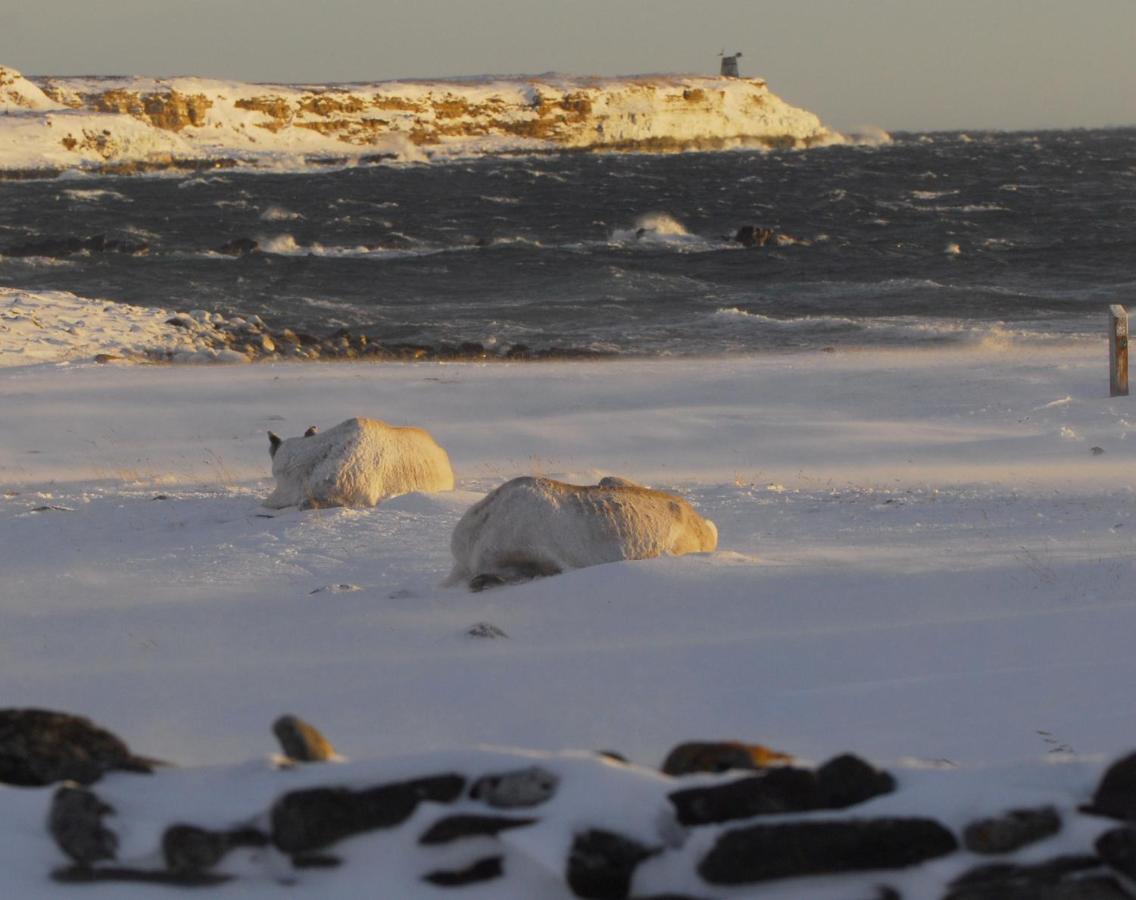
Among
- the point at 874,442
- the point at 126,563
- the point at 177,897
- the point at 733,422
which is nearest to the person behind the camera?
the point at 177,897

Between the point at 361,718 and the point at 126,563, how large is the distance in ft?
11.7

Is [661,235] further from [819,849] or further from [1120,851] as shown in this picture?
[1120,851]

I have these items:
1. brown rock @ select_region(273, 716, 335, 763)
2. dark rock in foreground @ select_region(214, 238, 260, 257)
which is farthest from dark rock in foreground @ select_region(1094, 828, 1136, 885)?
dark rock in foreground @ select_region(214, 238, 260, 257)

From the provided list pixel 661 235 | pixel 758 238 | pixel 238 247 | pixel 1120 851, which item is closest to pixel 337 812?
pixel 1120 851

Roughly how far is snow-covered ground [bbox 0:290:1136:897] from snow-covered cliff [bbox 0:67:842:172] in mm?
94189

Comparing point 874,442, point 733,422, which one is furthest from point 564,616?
point 733,422

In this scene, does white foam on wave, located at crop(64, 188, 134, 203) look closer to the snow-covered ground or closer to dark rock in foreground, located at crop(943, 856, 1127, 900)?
the snow-covered ground

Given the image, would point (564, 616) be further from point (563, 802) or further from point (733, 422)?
point (733, 422)

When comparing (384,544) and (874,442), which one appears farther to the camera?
(874,442)

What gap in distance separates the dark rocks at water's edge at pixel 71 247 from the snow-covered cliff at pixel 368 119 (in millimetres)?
60433

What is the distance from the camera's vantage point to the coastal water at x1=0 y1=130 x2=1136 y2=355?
87.7 ft

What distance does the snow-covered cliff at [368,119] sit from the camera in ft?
361

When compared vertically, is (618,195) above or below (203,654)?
above

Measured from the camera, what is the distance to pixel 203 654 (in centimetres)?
650
